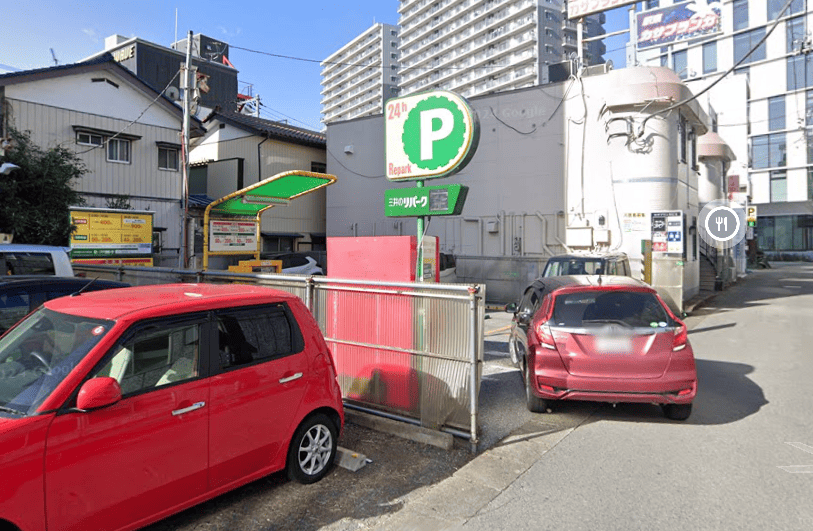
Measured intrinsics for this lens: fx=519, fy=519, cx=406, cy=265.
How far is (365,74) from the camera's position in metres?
109

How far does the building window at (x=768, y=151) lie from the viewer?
49.8 meters

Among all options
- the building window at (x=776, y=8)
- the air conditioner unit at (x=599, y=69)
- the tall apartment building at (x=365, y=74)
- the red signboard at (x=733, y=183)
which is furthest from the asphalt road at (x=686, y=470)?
the tall apartment building at (x=365, y=74)

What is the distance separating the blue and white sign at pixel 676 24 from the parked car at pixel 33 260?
128ft

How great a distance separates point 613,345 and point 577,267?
7713 mm

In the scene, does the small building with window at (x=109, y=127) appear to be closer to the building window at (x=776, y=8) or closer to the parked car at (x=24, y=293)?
the parked car at (x=24, y=293)

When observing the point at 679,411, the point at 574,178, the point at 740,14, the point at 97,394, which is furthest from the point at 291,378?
the point at 740,14

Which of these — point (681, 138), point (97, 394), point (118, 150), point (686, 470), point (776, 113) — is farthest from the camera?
point (776, 113)

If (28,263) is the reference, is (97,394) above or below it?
below

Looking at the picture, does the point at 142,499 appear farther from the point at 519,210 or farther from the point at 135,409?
the point at 519,210

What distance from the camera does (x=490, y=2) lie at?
79062 millimetres

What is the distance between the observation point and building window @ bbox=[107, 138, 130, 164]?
18000 millimetres

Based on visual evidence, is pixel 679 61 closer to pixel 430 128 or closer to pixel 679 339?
pixel 430 128

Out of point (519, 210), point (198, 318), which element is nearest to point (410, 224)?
point (519, 210)

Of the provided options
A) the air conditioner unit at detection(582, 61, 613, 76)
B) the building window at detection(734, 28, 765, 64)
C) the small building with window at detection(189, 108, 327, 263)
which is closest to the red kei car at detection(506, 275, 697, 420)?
the air conditioner unit at detection(582, 61, 613, 76)
